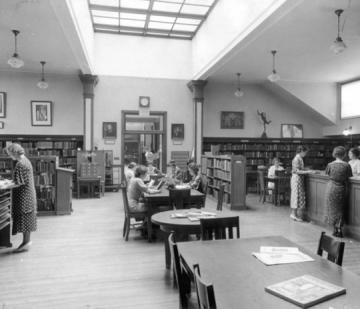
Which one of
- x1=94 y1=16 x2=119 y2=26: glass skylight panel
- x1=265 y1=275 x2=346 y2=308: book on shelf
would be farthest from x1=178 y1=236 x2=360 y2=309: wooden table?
x1=94 y1=16 x2=119 y2=26: glass skylight panel

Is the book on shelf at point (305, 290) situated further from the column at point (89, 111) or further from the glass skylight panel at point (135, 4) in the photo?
the column at point (89, 111)

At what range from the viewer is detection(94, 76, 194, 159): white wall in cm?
1109

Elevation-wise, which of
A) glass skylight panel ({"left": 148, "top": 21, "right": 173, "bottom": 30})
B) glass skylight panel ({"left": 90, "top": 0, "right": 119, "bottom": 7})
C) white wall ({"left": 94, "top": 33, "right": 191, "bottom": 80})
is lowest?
white wall ({"left": 94, "top": 33, "right": 191, "bottom": 80})

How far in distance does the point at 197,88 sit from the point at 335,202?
23.3ft

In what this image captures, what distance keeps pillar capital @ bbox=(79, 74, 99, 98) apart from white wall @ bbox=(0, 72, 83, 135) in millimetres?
328

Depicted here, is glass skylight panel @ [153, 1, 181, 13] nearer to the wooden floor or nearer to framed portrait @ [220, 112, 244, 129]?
framed portrait @ [220, 112, 244, 129]

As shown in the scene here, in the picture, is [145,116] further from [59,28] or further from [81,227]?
Answer: [81,227]

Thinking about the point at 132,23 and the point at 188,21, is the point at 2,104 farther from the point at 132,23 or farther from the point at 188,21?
the point at 188,21

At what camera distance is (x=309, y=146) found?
1232 centimetres

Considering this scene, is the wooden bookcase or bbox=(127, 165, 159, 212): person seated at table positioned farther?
the wooden bookcase

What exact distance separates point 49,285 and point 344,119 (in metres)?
11.2

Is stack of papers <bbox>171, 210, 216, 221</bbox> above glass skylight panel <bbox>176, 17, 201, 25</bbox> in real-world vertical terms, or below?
below

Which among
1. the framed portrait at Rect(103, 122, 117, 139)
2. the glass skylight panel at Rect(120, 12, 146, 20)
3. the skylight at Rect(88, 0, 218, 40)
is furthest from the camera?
the framed portrait at Rect(103, 122, 117, 139)

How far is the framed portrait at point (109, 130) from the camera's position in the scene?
11117 millimetres
